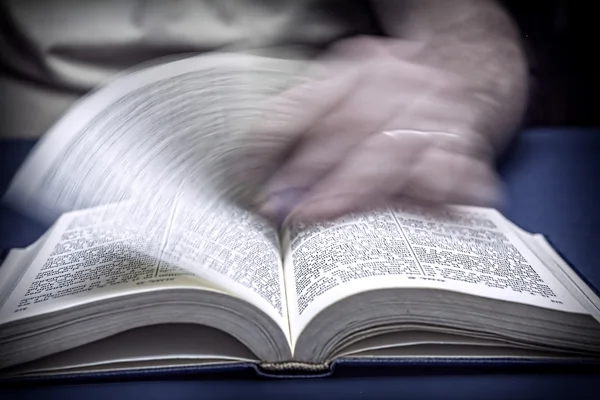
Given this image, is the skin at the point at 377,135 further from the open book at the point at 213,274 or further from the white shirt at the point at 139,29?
the white shirt at the point at 139,29

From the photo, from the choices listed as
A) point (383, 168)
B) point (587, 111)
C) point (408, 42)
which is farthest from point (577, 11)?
point (383, 168)

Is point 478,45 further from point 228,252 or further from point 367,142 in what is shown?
point 228,252

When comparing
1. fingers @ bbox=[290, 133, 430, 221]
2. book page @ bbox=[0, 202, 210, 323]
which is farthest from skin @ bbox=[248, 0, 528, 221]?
book page @ bbox=[0, 202, 210, 323]

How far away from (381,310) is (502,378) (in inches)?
A: 3.5

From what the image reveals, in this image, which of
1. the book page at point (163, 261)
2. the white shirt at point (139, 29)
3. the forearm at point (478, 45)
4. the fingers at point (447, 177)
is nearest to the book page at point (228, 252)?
the book page at point (163, 261)

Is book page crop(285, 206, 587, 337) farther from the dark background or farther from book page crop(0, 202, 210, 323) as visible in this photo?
the dark background

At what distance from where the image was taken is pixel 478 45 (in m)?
0.74

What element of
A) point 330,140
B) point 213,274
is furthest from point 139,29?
point 213,274

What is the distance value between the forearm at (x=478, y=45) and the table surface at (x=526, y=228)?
7 cm

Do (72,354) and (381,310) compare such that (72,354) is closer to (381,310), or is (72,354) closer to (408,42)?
(381,310)

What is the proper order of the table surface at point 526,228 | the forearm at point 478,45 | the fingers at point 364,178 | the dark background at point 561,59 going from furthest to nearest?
the dark background at point 561,59 < the forearm at point 478,45 < the fingers at point 364,178 < the table surface at point 526,228

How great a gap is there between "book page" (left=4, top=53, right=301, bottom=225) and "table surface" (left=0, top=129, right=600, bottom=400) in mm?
136

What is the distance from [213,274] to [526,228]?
0.34 metres

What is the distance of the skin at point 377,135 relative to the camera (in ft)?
1.94
